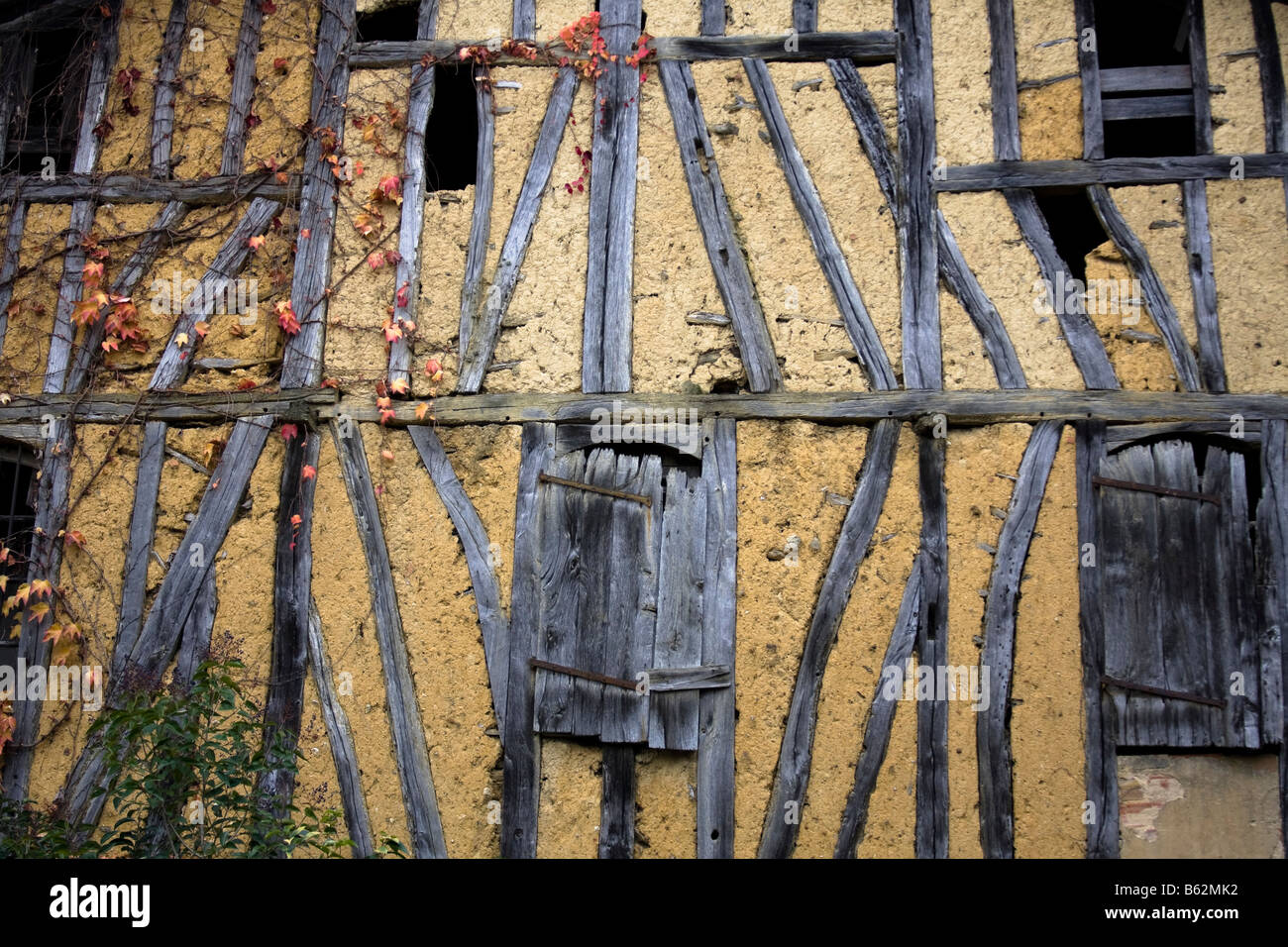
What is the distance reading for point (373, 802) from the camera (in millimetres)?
5938

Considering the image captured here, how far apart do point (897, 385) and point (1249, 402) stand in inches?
74.3

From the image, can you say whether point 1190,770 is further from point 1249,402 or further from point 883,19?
point 883,19

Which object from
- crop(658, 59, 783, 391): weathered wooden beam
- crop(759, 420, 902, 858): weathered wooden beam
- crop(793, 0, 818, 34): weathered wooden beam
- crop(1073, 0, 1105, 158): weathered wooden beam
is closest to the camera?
crop(759, 420, 902, 858): weathered wooden beam

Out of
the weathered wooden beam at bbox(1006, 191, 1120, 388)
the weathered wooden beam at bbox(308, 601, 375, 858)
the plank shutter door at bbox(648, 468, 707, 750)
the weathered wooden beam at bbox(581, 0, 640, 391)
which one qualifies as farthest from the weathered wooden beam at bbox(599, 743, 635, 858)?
the weathered wooden beam at bbox(1006, 191, 1120, 388)

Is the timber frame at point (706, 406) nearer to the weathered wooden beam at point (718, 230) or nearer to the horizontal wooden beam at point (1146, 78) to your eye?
the weathered wooden beam at point (718, 230)

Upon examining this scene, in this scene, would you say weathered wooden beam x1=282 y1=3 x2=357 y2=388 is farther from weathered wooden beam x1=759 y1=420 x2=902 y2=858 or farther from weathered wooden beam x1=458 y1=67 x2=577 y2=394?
weathered wooden beam x1=759 y1=420 x2=902 y2=858

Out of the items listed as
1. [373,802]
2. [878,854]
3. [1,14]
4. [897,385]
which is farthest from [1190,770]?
[1,14]

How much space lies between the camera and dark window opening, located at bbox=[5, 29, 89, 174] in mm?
7078

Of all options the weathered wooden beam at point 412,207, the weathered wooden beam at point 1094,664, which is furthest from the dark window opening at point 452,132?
the weathered wooden beam at point 1094,664

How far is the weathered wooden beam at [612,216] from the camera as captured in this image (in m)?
6.22

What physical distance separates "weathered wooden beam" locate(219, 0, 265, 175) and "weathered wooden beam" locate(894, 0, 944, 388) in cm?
403

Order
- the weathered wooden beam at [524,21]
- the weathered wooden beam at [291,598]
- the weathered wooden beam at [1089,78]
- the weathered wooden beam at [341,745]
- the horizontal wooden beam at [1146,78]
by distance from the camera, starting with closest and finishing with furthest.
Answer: the weathered wooden beam at [341,745], the weathered wooden beam at [291,598], the weathered wooden beam at [1089,78], the horizontal wooden beam at [1146,78], the weathered wooden beam at [524,21]

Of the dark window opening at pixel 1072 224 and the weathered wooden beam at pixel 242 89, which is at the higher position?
the weathered wooden beam at pixel 242 89

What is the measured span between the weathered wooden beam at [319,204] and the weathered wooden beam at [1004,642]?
13.3ft
